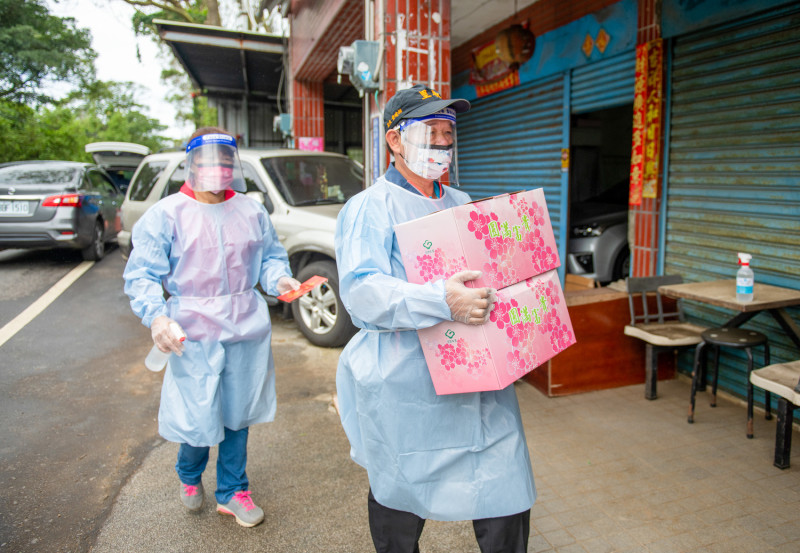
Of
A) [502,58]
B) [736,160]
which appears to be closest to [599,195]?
[502,58]

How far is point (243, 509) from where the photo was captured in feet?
9.69

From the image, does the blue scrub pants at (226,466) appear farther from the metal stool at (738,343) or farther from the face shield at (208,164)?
the metal stool at (738,343)

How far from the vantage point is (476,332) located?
188 cm

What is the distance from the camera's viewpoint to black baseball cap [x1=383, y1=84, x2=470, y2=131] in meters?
2.05

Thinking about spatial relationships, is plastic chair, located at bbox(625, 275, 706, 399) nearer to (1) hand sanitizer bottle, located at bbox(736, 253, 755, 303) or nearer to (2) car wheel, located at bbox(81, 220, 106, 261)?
(1) hand sanitizer bottle, located at bbox(736, 253, 755, 303)

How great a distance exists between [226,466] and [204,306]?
820 millimetres

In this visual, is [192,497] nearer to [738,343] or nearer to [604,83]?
[738,343]

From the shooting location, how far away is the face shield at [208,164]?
2.81 m

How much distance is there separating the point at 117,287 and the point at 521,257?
24.9 feet

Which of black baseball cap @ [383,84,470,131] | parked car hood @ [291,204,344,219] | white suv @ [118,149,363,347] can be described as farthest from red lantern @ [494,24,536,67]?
black baseball cap @ [383,84,470,131]

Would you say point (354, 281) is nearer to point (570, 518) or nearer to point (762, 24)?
point (570, 518)

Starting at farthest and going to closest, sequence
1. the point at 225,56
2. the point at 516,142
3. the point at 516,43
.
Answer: the point at 225,56 < the point at 516,142 < the point at 516,43

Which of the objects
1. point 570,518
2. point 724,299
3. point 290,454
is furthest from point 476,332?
point 724,299

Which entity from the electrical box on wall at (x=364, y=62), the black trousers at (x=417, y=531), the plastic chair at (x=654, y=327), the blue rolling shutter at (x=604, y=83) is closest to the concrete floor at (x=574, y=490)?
the plastic chair at (x=654, y=327)
